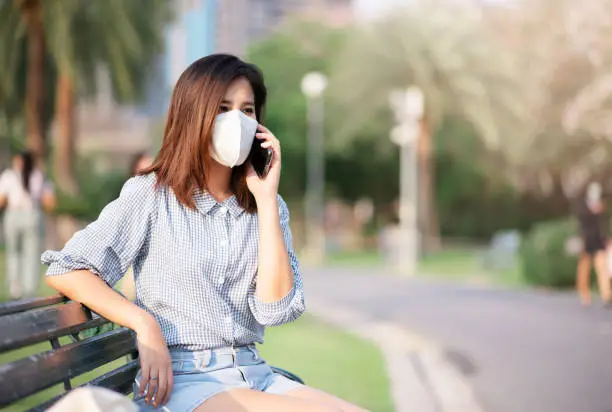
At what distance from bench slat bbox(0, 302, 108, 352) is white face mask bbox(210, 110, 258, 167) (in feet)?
1.91

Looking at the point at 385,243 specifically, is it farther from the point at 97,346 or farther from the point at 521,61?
the point at 97,346

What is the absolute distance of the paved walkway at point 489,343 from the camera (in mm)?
7973

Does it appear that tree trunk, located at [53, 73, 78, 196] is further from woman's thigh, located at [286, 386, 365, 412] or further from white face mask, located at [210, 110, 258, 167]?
woman's thigh, located at [286, 386, 365, 412]

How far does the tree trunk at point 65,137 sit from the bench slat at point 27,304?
78.2ft

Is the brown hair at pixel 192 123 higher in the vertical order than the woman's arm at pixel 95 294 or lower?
higher

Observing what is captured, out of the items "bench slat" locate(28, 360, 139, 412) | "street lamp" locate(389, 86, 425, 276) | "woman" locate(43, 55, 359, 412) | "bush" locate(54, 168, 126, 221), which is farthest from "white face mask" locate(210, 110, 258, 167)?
"bush" locate(54, 168, 126, 221)

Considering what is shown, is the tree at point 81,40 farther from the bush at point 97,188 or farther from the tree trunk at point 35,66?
the bush at point 97,188

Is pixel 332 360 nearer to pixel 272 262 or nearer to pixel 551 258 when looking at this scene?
pixel 272 262

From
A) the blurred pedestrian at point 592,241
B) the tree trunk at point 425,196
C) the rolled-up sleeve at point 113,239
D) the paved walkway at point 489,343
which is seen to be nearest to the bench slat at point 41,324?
the rolled-up sleeve at point 113,239

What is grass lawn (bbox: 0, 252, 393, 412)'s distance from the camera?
308 inches

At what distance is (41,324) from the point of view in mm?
2709

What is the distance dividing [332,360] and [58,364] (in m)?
7.21

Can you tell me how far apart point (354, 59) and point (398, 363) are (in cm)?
2937

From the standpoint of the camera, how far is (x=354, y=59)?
38.2 meters
